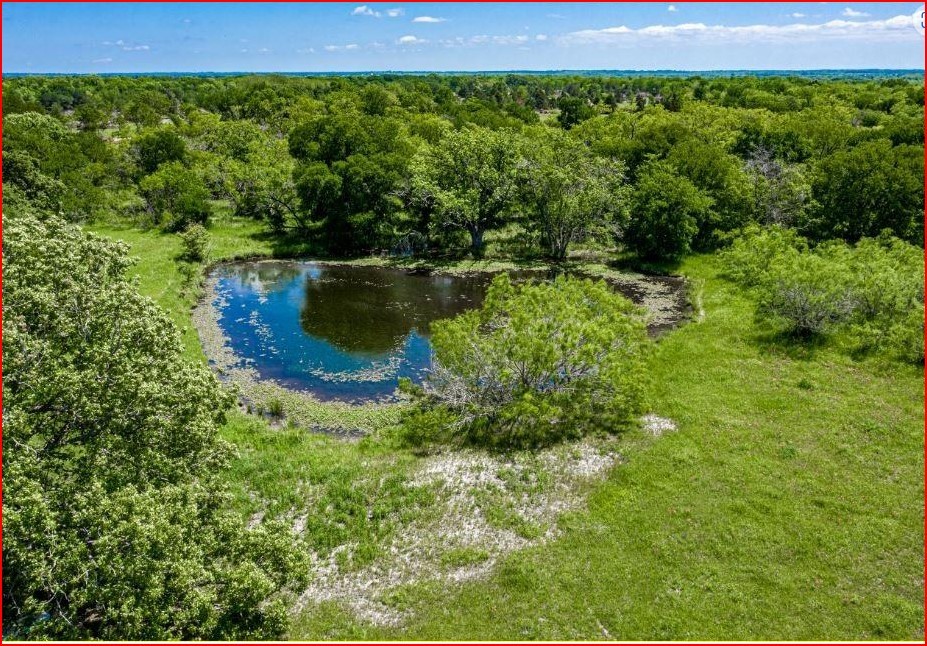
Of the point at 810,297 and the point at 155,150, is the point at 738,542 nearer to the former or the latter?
the point at 810,297

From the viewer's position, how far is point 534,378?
26938 millimetres

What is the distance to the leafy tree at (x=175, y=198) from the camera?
61.2m

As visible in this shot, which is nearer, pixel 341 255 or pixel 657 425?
pixel 657 425

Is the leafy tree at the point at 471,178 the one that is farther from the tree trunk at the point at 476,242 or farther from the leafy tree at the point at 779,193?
the leafy tree at the point at 779,193

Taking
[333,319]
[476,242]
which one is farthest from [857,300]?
[333,319]

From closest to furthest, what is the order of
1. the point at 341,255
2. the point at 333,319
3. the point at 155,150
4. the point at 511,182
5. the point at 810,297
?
1. the point at 810,297
2. the point at 333,319
3. the point at 511,182
4. the point at 341,255
5. the point at 155,150

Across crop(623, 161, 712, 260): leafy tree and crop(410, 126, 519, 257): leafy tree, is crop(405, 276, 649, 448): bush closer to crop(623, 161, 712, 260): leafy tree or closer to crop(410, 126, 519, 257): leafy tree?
crop(623, 161, 712, 260): leafy tree

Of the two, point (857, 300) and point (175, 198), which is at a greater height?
point (175, 198)

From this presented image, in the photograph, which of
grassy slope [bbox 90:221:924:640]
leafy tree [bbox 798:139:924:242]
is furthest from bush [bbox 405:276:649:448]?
leafy tree [bbox 798:139:924:242]

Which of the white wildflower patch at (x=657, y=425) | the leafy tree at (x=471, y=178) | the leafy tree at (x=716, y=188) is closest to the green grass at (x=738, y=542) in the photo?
the white wildflower patch at (x=657, y=425)

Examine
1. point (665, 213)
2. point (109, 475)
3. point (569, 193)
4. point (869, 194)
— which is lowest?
point (109, 475)

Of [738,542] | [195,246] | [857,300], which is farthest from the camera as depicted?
[195,246]

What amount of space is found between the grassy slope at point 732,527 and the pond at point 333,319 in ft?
21.1

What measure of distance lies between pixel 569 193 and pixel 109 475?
4388cm
